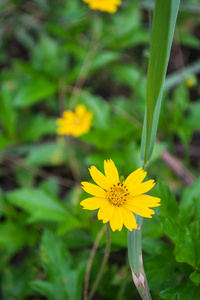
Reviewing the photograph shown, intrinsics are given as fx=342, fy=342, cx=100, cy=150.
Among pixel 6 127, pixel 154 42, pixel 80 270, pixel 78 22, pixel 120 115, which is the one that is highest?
pixel 78 22

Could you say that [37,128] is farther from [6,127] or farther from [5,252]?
[5,252]

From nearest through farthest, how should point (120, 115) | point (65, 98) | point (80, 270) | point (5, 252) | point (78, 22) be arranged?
point (80, 270), point (5, 252), point (120, 115), point (65, 98), point (78, 22)

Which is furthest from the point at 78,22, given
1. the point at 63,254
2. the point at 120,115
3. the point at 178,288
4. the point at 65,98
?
the point at 178,288

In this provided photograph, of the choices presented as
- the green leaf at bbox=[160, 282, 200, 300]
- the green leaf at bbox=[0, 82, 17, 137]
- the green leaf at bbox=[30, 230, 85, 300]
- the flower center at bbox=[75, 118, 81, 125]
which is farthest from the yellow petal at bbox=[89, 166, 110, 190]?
the green leaf at bbox=[0, 82, 17, 137]

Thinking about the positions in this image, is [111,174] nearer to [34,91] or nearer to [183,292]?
[183,292]

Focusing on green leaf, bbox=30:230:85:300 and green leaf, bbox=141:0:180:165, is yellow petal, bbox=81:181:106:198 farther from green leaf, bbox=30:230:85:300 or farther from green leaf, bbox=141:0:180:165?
green leaf, bbox=30:230:85:300

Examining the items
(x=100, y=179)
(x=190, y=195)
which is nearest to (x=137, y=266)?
(x=100, y=179)

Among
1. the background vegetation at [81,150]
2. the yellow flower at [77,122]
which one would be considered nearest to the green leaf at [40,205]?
the background vegetation at [81,150]
